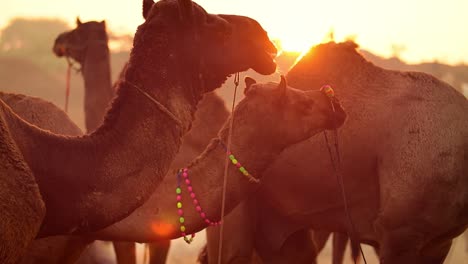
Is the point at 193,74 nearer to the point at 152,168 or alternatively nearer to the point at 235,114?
the point at 152,168

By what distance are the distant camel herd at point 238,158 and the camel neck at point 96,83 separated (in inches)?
101

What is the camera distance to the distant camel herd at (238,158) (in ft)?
12.1

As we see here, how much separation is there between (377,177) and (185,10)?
9.11 feet

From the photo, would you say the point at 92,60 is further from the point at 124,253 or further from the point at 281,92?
the point at 281,92

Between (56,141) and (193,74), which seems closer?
(56,141)

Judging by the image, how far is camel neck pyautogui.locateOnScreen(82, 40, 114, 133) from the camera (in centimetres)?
944

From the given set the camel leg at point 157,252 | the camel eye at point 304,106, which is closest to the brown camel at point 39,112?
the camel eye at point 304,106

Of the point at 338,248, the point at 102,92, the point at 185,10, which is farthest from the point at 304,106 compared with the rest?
the point at 338,248

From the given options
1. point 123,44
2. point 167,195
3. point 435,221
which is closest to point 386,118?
point 435,221

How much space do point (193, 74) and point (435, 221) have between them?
2660 millimetres

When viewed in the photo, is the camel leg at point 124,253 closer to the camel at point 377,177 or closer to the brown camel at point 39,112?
the camel at point 377,177

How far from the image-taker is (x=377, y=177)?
20.4 ft

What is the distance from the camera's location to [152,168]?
3.89 metres

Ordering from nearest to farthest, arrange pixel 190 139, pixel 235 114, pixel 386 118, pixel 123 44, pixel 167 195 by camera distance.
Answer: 1. pixel 167 195
2. pixel 235 114
3. pixel 386 118
4. pixel 190 139
5. pixel 123 44
